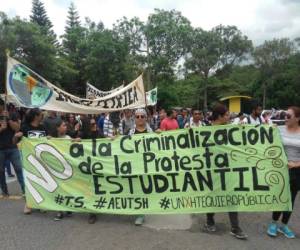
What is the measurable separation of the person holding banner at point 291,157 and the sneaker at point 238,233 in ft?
1.15

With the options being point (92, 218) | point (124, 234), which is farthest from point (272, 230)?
point (92, 218)

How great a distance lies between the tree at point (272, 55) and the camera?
67562mm

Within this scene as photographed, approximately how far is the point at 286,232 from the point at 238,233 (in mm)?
640

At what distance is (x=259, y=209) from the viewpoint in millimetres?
5586

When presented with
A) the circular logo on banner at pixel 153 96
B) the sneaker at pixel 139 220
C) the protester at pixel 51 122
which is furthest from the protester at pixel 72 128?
the circular logo on banner at pixel 153 96

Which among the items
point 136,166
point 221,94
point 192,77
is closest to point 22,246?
point 136,166

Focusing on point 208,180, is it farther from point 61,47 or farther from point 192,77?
point 192,77

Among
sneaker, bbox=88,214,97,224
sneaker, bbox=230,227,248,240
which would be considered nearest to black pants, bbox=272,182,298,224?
sneaker, bbox=230,227,248,240

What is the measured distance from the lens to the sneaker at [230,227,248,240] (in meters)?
5.35

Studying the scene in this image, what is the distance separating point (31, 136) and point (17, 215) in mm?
1254

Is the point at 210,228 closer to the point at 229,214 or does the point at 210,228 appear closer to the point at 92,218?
the point at 229,214

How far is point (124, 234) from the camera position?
5.55 metres

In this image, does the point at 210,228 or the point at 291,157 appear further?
the point at 210,228

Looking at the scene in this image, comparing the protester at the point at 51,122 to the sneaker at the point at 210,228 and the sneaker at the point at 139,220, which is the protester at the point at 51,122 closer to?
the sneaker at the point at 139,220
